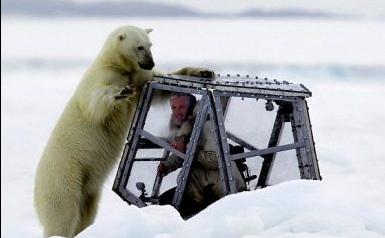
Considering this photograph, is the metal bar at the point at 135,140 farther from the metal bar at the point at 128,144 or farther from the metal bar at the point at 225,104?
the metal bar at the point at 225,104

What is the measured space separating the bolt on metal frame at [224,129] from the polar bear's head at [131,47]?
0.82 feet

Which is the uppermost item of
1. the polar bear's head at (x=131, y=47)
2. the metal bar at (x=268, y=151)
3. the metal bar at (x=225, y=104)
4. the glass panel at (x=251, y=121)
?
the polar bear's head at (x=131, y=47)

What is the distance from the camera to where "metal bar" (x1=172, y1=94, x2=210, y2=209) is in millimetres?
5035

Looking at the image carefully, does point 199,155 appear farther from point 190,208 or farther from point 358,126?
point 358,126

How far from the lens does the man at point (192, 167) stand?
516cm

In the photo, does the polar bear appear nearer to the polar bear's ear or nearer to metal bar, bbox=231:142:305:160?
the polar bear's ear

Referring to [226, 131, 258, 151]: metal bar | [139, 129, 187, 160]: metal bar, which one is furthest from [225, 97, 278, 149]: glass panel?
[139, 129, 187, 160]: metal bar

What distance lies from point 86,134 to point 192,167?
90cm

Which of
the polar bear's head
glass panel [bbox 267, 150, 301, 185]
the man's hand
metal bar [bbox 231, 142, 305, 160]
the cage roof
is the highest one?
the polar bear's head

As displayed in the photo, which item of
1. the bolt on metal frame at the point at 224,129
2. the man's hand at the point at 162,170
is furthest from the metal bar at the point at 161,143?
the man's hand at the point at 162,170

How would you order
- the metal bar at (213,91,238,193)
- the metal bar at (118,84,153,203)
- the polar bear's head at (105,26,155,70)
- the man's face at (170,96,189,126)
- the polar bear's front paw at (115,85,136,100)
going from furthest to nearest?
the polar bear's head at (105,26,155,70)
the metal bar at (118,84,153,203)
the man's face at (170,96,189,126)
the polar bear's front paw at (115,85,136,100)
the metal bar at (213,91,238,193)

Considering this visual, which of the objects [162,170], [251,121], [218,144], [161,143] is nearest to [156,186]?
[162,170]

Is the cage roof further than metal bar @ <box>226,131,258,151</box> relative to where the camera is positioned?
No

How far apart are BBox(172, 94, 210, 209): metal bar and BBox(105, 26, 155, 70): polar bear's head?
2.14 ft
